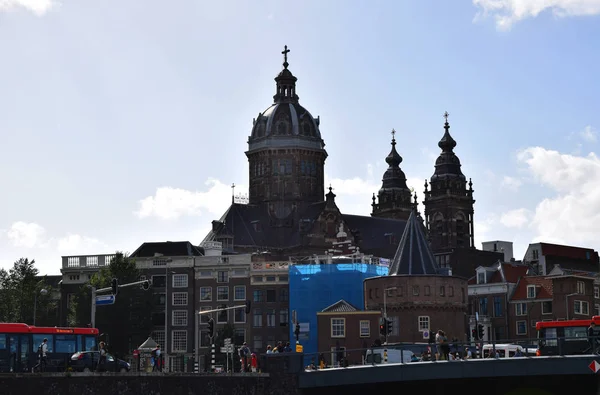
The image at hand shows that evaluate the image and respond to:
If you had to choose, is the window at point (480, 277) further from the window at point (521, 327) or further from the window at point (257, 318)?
the window at point (257, 318)

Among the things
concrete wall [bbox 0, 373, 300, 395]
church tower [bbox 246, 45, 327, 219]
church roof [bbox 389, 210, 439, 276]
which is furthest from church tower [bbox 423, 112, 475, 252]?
concrete wall [bbox 0, 373, 300, 395]

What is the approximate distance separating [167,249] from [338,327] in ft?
96.6

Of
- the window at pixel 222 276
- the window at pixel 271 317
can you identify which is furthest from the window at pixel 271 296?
the window at pixel 222 276

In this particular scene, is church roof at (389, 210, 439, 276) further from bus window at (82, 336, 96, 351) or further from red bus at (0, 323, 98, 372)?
red bus at (0, 323, 98, 372)

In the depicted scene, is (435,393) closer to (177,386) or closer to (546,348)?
(546,348)

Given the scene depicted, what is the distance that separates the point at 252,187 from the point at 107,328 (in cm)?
4850

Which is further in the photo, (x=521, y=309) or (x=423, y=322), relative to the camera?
(x=521, y=309)

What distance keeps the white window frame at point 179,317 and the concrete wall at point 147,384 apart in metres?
63.9

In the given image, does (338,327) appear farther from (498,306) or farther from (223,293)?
(498,306)

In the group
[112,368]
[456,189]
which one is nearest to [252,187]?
[456,189]

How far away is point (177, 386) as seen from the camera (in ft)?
184

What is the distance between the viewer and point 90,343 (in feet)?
Result: 223

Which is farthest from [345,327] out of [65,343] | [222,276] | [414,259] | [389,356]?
[389,356]

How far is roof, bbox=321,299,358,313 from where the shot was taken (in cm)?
10646
